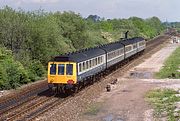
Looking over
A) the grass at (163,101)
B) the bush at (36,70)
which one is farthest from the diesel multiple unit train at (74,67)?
the bush at (36,70)

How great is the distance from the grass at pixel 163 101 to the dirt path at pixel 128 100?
50 cm

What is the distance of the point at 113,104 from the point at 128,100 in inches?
69.1

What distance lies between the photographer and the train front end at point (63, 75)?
31.2 meters

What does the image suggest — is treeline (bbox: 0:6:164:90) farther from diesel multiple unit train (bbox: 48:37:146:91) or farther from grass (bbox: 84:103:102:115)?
grass (bbox: 84:103:102:115)

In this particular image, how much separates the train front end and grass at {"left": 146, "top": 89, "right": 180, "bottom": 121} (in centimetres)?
561

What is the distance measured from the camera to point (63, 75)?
31.2 m

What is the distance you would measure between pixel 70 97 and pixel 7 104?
4.85 metres

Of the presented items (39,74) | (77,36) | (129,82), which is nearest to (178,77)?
(129,82)

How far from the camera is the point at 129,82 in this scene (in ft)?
131

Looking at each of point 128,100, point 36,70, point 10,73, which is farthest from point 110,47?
point 128,100

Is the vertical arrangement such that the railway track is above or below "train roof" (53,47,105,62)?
below

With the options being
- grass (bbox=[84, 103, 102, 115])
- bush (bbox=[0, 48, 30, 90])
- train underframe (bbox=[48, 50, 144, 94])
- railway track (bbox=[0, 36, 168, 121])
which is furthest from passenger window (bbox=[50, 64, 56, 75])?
bush (bbox=[0, 48, 30, 90])

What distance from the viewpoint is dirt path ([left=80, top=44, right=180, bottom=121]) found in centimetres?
2518

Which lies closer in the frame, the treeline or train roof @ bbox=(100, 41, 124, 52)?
the treeline
